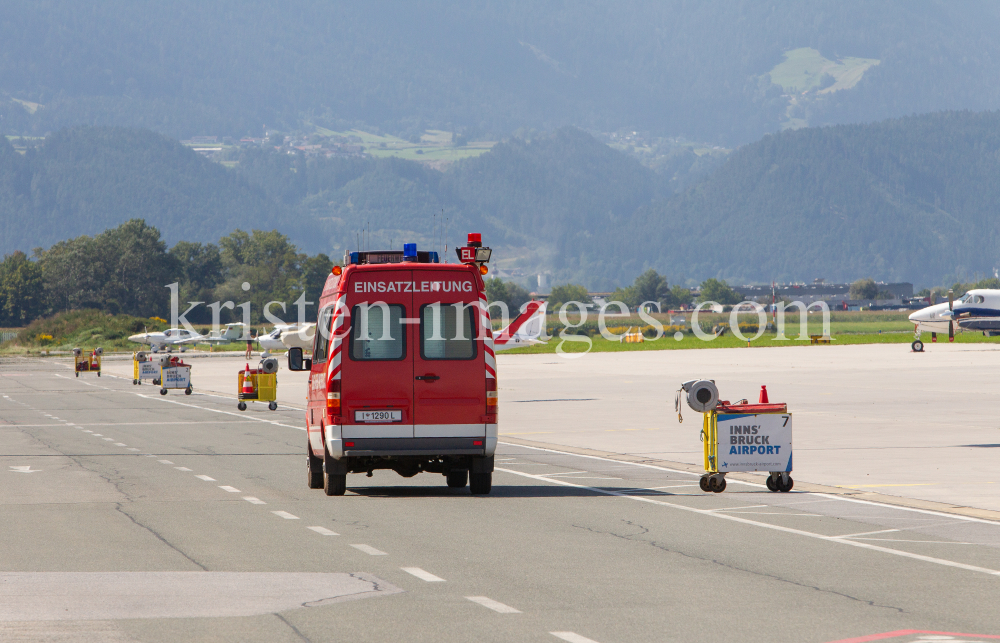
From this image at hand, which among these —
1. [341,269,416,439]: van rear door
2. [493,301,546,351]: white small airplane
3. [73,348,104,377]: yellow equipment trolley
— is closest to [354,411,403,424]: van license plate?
[341,269,416,439]: van rear door

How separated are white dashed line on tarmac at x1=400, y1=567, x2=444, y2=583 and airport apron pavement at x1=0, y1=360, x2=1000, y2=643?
0.7 inches

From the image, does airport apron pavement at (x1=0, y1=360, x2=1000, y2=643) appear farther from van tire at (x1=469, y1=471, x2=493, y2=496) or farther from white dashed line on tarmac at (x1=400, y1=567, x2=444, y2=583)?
van tire at (x1=469, y1=471, x2=493, y2=496)

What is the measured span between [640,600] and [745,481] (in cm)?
817

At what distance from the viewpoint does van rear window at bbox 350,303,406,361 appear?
47.6 ft

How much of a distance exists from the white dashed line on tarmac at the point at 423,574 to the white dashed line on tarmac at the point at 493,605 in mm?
716

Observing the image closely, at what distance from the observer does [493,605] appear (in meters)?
8.45

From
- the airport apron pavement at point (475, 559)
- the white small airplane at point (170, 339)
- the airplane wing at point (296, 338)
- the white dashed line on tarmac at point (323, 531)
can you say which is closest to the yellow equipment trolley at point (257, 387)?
the airplane wing at point (296, 338)

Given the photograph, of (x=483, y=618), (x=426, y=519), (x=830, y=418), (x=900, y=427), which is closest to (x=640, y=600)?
(x=483, y=618)

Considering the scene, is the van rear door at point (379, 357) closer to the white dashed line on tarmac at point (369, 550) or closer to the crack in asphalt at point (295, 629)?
the white dashed line on tarmac at point (369, 550)

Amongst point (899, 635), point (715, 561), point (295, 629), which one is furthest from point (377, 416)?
point (899, 635)

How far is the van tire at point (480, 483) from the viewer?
588 inches

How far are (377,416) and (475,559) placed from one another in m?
4.32

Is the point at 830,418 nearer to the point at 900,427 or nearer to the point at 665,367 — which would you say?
the point at 900,427

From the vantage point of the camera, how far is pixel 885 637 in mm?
7473
